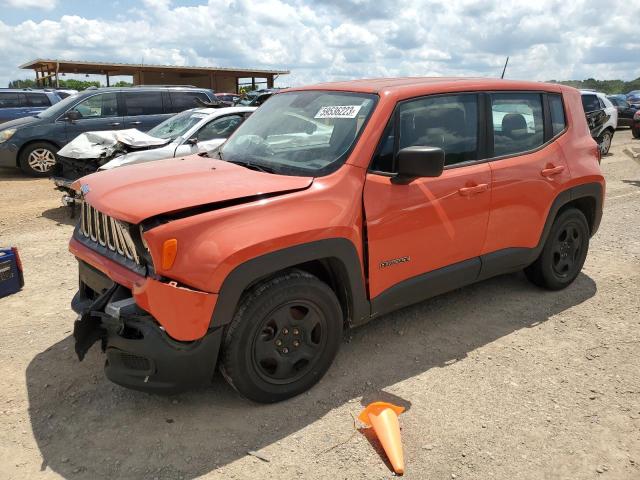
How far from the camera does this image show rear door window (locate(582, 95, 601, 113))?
42.9 ft

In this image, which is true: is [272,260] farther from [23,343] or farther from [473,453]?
[23,343]

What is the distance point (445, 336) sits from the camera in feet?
13.1

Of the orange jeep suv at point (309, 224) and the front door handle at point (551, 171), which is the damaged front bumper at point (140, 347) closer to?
the orange jeep suv at point (309, 224)

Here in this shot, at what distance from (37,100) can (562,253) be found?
14765mm

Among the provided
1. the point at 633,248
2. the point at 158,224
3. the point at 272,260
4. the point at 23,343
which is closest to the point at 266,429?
the point at 272,260

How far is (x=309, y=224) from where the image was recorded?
296cm

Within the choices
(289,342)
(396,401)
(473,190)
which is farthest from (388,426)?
(473,190)

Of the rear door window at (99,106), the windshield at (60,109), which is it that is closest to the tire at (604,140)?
the rear door window at (99,106)

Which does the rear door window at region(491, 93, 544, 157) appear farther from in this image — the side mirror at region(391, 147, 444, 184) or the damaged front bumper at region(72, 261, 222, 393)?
the damaged front bumper at region(72, 261, 222, 393)

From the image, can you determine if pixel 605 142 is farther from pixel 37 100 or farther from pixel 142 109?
pixel 37 100

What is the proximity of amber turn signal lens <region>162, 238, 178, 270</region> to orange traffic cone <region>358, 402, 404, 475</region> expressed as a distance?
53.8 inches

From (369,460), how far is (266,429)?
60 centimetres

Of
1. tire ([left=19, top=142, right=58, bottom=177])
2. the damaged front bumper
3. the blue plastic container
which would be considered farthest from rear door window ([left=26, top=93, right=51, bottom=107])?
the damaged front bumper

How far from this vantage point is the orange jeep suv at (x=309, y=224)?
2.71 meters
